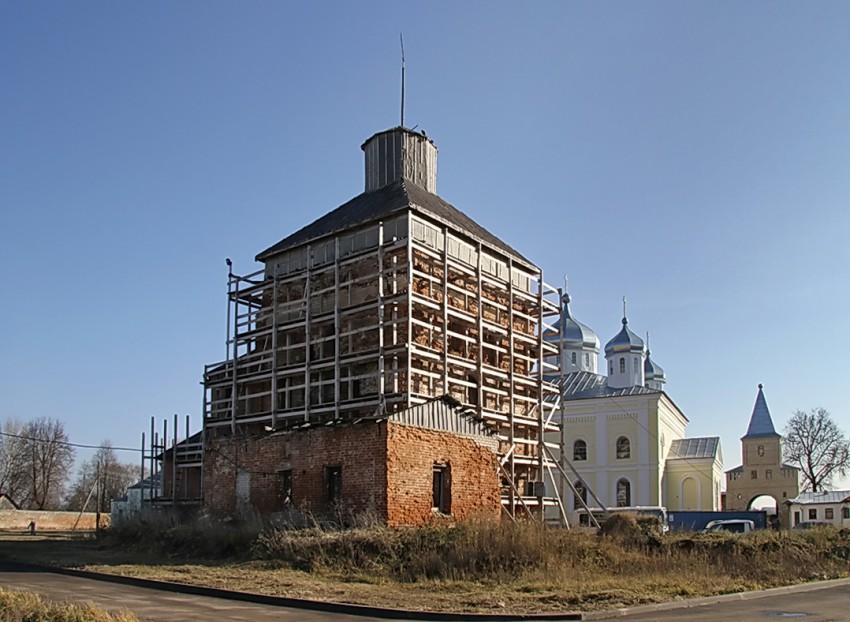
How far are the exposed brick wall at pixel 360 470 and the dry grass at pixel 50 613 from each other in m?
11.4

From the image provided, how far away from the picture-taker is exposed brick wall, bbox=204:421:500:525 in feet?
73.5

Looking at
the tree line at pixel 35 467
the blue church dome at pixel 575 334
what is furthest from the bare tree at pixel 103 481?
the blue church dome at pixel 575 334

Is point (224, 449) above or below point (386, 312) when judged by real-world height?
below

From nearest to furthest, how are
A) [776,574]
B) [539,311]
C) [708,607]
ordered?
[708,607]
[776,574]
[539,311]

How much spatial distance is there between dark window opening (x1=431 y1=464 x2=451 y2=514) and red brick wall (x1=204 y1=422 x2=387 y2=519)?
2243mm

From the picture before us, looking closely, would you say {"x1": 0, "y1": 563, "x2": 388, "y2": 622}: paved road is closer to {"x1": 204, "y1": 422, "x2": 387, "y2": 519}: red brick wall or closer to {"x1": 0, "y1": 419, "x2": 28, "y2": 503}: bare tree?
{"x1": 204, "y1": 422, "x2": 387, "y2": 519}: red brick wall

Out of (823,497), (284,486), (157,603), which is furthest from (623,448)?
(157,603)

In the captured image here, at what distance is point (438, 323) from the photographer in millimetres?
28109

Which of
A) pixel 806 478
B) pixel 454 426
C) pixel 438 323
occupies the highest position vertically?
pixel 438 323

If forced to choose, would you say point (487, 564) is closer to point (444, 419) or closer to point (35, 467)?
point (444, 419)

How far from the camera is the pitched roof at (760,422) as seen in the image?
62.2 meters

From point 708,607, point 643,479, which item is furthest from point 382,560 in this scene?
point 643,479

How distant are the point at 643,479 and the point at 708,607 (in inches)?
1436

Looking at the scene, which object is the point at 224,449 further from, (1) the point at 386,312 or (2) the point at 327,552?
(2) the point at 327,552
